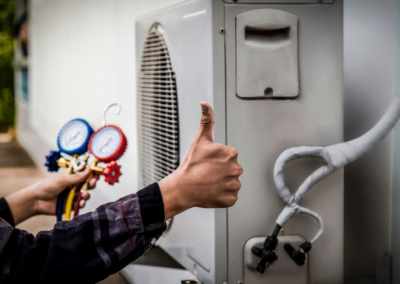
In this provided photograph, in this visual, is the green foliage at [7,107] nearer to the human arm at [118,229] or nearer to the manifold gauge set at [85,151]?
the manifold gauge set at [85,151]

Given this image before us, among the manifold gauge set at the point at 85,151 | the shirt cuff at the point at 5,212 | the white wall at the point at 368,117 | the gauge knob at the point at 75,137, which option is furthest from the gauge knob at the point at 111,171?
the white wall at the point at 368,117

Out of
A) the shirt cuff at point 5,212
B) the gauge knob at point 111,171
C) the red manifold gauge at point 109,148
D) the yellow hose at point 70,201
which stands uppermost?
the red manifold gauge at point 109,148

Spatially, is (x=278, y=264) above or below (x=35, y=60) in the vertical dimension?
below

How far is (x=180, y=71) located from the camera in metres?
0.90

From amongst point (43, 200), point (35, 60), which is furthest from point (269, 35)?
point (35, 60)

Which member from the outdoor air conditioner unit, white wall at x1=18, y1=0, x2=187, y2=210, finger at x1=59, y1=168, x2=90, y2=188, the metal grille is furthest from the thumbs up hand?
white wall at x1=18, y1=0, x2=187, y2=210

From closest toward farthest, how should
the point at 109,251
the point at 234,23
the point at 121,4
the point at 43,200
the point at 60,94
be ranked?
the point at 109,251 → the point at 234,23 → the point at 43,200 → the point at 121,4 → the point at 60,94

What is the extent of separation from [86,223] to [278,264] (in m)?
0.42

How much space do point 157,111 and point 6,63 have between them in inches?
313

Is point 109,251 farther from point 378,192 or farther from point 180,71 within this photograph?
point 378,192

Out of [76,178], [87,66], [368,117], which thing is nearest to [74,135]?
[76,178]

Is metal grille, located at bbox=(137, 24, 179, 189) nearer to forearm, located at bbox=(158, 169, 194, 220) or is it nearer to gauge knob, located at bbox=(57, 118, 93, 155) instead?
gauge knob, located at bbox=(57, 118, 93, 155)

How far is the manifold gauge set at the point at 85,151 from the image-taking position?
915 millimetres

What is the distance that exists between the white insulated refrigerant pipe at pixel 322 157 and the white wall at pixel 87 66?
32.4 inches
